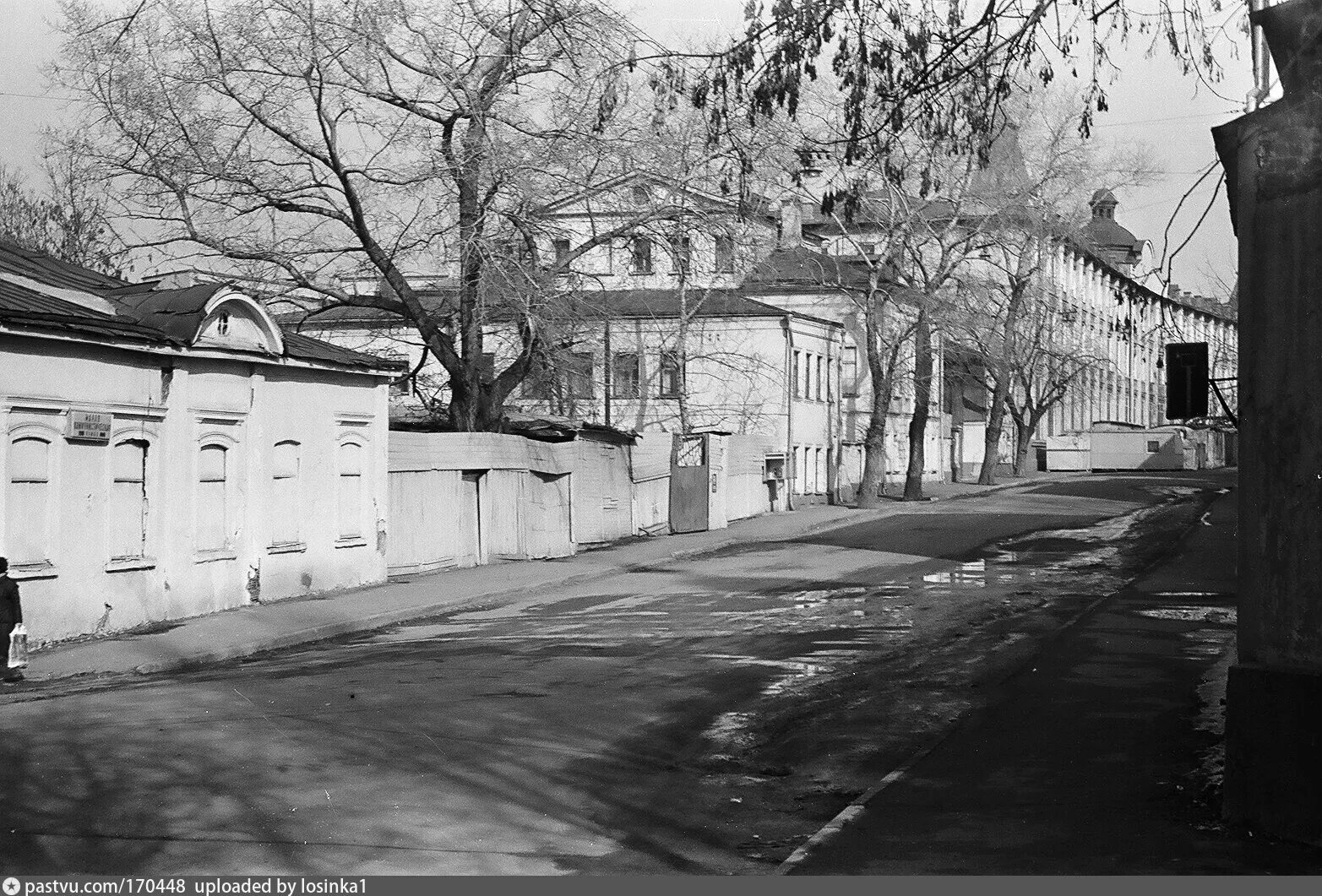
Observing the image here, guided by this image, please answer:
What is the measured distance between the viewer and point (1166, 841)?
756 cm

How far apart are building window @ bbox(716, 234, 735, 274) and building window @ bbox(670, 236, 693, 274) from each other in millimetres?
617

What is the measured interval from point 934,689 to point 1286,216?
6.28m

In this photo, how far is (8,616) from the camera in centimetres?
1486

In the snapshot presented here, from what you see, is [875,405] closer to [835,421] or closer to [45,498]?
[835,421]

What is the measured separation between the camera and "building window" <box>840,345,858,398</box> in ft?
186

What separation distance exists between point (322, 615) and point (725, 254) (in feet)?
40.4

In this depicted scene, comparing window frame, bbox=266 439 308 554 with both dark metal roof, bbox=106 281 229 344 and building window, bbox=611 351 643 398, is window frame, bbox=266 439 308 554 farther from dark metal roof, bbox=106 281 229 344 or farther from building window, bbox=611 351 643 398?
building window, bbox=611 351 643 398

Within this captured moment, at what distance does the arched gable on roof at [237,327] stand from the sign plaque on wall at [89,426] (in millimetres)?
2058

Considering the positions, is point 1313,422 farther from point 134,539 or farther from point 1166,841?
point 134,539

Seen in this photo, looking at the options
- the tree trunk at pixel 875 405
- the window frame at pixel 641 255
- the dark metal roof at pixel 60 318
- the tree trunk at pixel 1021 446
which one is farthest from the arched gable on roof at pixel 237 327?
the tree trunk at pixel 1021 446

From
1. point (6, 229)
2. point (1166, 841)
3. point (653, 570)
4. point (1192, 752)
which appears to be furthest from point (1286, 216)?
point (6, 229)

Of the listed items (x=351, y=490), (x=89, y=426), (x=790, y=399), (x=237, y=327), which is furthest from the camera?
(x=790, y=399)

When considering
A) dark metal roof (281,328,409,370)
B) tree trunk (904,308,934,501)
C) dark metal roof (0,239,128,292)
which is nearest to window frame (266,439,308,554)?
dark metal roof (281,328,409,370)

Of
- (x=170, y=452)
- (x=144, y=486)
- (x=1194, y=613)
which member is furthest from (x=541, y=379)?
(x=1194, y=613)
